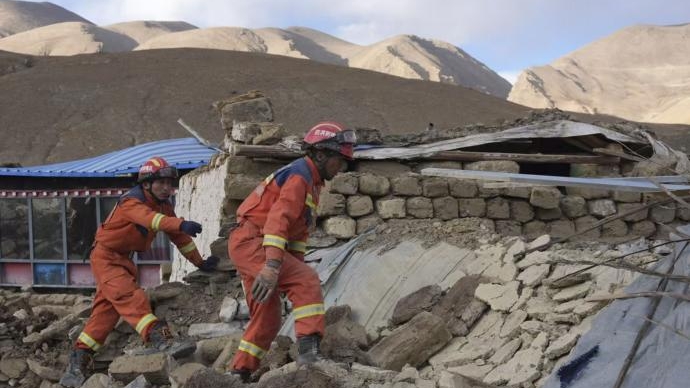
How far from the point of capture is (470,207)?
22.4 feet

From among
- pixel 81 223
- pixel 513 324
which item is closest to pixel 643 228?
pixel 513 324

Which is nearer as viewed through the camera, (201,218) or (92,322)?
(92,322)

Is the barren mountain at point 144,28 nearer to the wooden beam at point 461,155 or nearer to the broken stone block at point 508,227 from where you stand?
the wooden beam at point 461,155

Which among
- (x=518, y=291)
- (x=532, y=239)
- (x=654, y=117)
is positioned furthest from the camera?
(x=654, y=117)

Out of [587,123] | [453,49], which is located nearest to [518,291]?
[587,123]

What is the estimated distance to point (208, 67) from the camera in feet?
113

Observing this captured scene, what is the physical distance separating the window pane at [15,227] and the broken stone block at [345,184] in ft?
31.7

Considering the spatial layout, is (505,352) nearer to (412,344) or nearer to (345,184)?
(412,344)

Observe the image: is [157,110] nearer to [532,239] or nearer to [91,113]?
[91,113]

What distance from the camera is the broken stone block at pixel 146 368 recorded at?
16.7 feet

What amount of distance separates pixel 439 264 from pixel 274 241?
5.85ft

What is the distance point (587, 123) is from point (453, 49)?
61644mm

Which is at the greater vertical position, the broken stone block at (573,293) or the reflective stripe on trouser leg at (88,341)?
the broken stone block at (573,293)

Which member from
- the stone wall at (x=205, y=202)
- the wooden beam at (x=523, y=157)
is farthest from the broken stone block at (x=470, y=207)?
the stone wall at (x=205, y=202)
